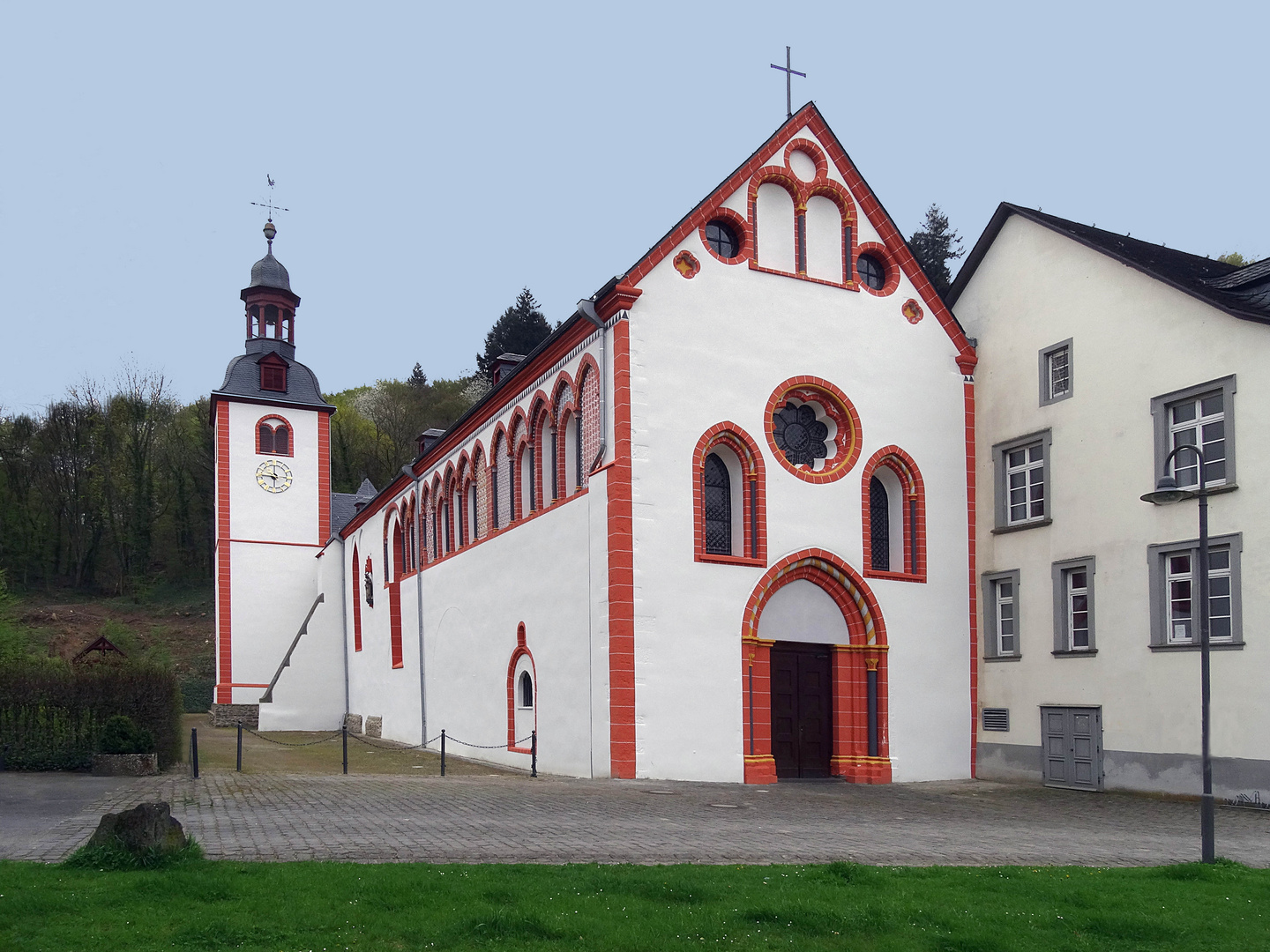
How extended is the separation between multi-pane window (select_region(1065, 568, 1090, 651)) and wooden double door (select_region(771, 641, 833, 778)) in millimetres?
4258

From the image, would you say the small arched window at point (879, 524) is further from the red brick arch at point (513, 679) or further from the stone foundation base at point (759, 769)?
the red brick arch at point (513, 679)

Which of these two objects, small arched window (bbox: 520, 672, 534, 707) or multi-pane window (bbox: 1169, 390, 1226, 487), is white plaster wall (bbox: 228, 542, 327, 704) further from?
multi-pane window (bbox: 1169, 390, 1226, 487)

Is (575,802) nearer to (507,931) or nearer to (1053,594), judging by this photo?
(507,931)

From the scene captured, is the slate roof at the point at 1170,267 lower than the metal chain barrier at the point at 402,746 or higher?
higher

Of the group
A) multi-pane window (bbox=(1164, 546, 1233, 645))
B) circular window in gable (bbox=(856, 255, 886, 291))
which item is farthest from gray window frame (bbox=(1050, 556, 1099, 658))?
circular window in gable (bbox=(856, 255, 886, 291))

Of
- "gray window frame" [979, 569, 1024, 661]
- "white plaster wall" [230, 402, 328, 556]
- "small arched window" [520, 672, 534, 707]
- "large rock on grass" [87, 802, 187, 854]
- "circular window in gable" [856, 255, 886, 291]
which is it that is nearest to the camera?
"large rock on grass" [87, 802, 187, 854]

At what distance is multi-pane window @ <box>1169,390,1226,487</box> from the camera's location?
18734mm

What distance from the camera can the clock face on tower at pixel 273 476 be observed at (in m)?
45.3

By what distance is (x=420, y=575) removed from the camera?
32094 millimetres

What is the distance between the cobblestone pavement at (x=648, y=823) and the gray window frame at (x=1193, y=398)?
16.9 feet

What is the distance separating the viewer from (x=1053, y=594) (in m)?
21.4

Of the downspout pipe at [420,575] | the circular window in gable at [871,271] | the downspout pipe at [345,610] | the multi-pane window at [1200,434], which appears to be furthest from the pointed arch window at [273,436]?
the multi-pane window at [1200,434]

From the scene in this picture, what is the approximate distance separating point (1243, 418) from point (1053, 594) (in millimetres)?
4732

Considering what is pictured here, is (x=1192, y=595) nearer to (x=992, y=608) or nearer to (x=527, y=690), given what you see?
(x=992, y=608)
